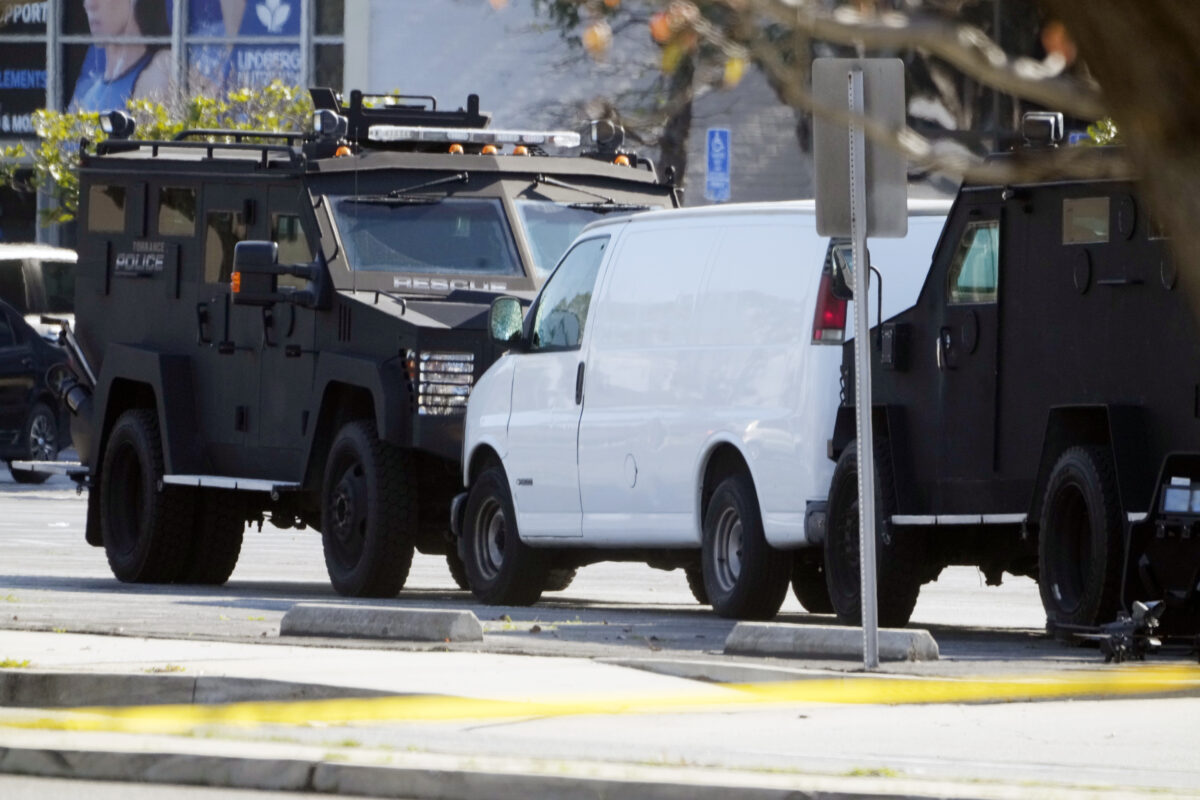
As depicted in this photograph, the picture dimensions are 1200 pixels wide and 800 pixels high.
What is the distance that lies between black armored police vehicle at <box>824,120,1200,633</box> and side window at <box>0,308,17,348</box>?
58.2 feet

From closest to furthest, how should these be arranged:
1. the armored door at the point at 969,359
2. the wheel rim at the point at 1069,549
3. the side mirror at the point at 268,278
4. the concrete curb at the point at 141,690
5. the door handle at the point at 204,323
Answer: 1. the concrete curb at the point at 141,690
2. the wheel rim at the point at 1069,549
3. the armored door at the point at 969,359
4. the side mirror at the point at 268,278
5. the door handle at the point at 204,323

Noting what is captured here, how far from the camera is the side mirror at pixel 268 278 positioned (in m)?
15.1

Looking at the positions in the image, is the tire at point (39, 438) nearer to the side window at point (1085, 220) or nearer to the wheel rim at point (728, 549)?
the wheel rim at point (728, 549)

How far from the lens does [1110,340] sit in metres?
11.2

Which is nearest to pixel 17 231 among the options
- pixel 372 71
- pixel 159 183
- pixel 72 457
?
pixel 372 71

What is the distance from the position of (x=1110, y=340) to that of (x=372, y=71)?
31.3 m

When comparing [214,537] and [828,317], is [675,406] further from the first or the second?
[214,537]

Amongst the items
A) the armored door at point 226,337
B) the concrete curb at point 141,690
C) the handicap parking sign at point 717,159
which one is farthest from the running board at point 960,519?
the handicap parking sign at point 717,159

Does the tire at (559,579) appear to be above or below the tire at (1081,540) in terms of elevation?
below

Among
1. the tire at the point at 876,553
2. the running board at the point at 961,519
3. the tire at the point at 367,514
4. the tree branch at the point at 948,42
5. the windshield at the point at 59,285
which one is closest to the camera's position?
the tree branch at the point at 948,42

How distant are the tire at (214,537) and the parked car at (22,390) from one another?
1200cm

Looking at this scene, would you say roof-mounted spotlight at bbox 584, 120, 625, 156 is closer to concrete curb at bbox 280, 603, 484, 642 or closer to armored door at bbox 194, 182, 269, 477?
armored door at bbox 194, 182, 269, 477

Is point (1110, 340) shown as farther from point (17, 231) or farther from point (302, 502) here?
point (17, 231)

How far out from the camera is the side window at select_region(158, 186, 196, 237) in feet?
55.7
